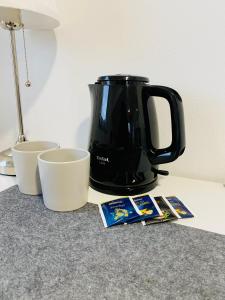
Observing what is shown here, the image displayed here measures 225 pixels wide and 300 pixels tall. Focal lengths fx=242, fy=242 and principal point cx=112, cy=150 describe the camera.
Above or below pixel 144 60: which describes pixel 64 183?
below

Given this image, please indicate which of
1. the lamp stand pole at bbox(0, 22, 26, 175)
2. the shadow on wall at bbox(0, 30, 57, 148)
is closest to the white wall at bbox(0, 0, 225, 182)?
the shadow on wall at bbox(0, 30, 57, 148)

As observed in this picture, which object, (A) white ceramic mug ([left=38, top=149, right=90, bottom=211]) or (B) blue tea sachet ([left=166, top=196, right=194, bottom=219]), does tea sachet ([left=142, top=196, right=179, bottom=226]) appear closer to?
(B) blue tea sachet ([left=166, top=196, right=194, bottom=219])

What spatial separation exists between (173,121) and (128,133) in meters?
0.09

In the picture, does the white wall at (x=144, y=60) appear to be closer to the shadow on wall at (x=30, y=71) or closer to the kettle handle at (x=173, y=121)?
the shadow on wall at (x=30, y=71)

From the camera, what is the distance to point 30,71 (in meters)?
0.78

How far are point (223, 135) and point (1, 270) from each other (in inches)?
21.3

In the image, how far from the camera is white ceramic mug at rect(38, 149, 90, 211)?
0.44 metres

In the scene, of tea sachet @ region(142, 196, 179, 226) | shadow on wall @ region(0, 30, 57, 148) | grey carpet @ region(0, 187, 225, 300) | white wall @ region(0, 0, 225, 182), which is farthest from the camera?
shadow on wall @ region(0, 30, 57, 148)

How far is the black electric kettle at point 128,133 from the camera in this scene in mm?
489

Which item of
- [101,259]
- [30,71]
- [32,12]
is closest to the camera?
[101,259]

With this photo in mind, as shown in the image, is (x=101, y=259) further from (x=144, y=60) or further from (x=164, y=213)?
(x=144, y=60)

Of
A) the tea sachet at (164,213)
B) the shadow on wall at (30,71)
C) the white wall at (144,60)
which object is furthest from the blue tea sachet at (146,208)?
the shadow on wall at (30,71)

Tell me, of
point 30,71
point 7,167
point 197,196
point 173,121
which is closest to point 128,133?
point 173,121

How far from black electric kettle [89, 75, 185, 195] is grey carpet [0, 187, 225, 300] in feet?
0.37
